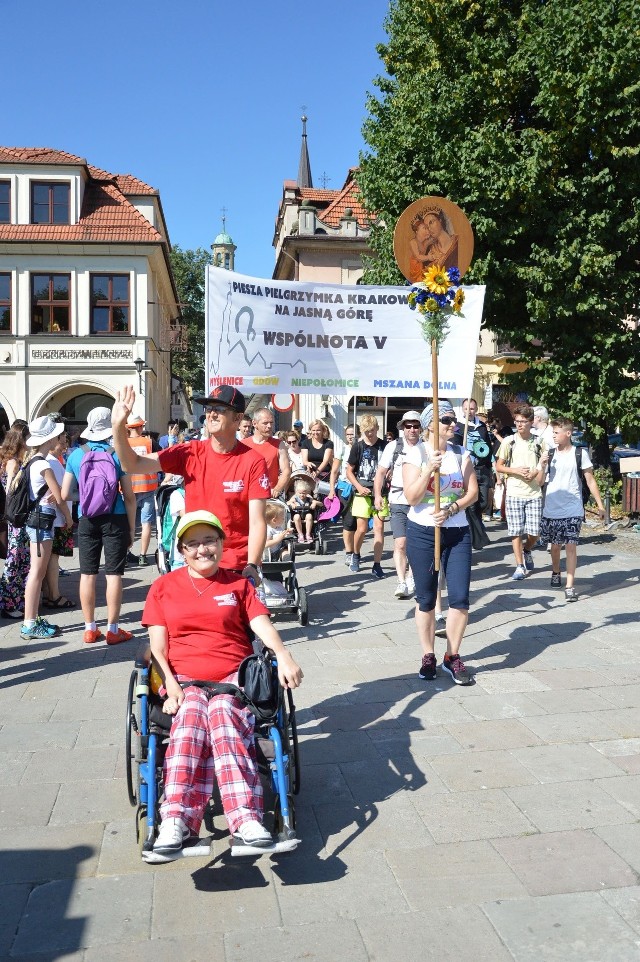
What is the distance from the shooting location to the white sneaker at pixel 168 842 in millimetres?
3350

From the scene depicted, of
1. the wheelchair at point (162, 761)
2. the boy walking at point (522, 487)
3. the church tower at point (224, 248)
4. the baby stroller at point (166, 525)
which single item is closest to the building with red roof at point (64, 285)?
the boy walking at point (522, 487)

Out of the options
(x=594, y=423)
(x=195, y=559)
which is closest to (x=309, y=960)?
(x=195, y=559)

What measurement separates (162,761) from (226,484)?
5.29 ft

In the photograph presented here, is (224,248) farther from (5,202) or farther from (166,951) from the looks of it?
(166,951)

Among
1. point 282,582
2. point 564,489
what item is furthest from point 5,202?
point 564,489

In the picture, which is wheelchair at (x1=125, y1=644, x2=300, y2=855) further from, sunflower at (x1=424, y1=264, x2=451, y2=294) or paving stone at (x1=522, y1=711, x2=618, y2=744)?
sunflower at (x1=424, y1=264, x2=451, y2=294)

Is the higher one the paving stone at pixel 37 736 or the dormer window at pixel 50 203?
the dormer window at pixel 50 203

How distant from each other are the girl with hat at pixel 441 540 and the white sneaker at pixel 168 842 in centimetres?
308

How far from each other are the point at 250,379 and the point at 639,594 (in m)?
4.66

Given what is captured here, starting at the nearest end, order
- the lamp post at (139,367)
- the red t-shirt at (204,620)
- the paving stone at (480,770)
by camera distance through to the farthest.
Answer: the red t-shirt at (204,620), the paving stone at (480,770), the lamp post at (139,367)

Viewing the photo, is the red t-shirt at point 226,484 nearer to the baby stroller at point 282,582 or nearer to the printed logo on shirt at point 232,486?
the printed logo on shirt at point 232,486

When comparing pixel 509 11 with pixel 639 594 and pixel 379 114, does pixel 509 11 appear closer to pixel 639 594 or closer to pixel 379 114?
pixel 379 114

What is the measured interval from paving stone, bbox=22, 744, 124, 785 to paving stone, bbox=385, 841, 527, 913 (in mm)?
1740

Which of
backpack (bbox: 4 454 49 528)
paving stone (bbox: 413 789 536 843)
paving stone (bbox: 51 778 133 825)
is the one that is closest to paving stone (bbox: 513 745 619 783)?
paving stone (bbox: 413 789 536 843)
